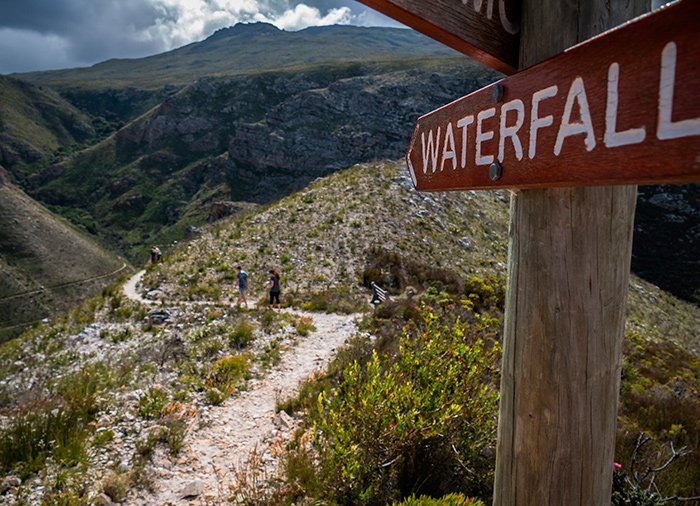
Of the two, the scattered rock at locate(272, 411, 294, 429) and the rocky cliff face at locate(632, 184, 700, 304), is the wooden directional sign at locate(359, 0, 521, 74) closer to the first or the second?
the scattered rock at locate(272, 411, 294, 429)

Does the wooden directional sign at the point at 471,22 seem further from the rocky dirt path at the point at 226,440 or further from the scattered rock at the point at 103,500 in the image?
the scattered rock at the point at 103,500

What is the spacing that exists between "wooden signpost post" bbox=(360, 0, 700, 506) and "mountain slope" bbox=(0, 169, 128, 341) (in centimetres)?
4083

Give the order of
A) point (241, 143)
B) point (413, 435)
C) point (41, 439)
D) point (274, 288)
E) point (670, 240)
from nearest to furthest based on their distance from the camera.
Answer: point (413, 435)
point (41, 439)
point (274, 288)
point (670, 240)
point (241, 143)

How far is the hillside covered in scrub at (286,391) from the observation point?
2.99 metres

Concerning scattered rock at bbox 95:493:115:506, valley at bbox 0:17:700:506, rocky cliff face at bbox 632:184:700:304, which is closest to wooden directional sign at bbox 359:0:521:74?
valley at bbox 0:17:700:506

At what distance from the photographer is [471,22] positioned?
51.4 inches

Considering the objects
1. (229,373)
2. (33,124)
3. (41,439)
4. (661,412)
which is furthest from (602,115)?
(33,124)

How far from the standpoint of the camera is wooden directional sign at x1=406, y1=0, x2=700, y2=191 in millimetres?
729

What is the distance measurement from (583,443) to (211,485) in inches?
149

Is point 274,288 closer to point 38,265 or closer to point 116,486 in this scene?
point 116,486

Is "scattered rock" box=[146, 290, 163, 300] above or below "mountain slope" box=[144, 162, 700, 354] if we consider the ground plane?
below

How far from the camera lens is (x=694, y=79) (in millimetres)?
708

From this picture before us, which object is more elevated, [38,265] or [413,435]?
[413,435]

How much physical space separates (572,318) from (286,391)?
18.0 feet
